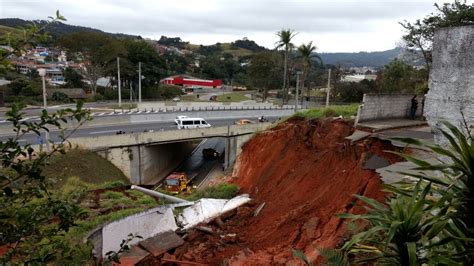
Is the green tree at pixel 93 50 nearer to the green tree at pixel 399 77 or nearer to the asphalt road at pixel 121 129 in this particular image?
the asphalt road at pixel 121 129

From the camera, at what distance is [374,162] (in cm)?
1060

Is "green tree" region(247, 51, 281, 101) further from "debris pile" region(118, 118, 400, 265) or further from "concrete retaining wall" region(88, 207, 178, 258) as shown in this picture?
"concrete retaining wall" region(88, 207, 178, 258)

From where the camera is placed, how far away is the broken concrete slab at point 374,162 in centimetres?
1039

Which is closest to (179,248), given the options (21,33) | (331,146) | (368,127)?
(331,146)

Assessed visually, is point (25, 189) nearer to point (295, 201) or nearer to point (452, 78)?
point (452, 78)

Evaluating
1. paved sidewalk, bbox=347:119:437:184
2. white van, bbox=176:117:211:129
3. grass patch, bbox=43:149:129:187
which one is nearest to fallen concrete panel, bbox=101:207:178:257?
paved sidewalk, bbox=347:119:437:184

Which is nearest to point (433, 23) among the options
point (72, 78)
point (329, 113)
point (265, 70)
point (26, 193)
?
point (329, 113)

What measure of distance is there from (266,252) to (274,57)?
52130mm

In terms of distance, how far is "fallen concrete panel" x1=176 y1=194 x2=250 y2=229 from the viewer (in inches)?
492

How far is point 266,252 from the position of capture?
9922 mm

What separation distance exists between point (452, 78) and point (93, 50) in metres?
45.9

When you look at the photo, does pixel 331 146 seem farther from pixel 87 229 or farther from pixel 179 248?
pixel 87 229

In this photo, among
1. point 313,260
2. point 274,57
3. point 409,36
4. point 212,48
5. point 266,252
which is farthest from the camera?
point 212,48

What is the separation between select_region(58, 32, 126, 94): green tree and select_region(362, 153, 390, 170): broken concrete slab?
41.9 m
